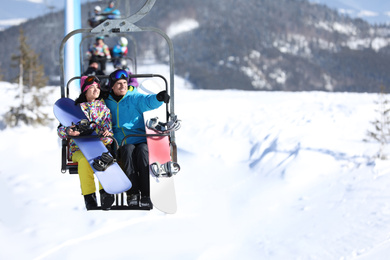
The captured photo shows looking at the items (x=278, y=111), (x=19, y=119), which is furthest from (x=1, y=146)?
(x=278, y=111)

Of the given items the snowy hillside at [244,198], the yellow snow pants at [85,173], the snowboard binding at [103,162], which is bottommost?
the snowy hillside at [244,198]

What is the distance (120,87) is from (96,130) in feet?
1.26

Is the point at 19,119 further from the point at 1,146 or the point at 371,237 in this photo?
the point at 371,237

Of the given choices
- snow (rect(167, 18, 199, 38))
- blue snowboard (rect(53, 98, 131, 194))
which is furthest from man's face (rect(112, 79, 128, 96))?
snow (rect(167, 18, 199, 38))

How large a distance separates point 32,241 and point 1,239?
2.11 feet

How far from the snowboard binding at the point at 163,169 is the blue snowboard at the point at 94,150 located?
211mm

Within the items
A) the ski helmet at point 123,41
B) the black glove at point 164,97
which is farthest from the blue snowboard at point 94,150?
→ the ski helmet at point 123,41

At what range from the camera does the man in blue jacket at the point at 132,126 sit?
146 inches

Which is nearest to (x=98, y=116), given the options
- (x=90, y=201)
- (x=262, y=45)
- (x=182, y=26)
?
(x=90, y=201)

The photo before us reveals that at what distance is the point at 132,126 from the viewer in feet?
12.7

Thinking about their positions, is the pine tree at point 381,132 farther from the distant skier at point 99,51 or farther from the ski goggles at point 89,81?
the ski goggles at point 89,81

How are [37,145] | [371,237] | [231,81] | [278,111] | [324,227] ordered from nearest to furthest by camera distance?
1. [371,237]
2. [324,227]
3. [278,111]
4. [37,145]
5. [231,81]

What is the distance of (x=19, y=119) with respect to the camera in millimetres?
12438

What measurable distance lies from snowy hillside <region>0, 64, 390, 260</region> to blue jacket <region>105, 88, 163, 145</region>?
397 centimetres
